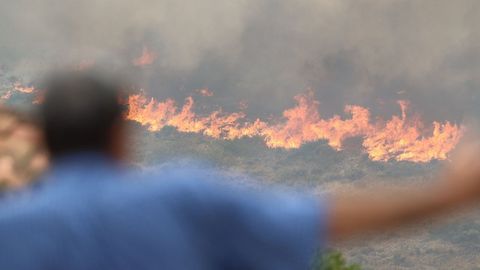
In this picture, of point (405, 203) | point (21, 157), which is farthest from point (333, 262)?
point (21, 157)

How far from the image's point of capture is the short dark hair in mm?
2078

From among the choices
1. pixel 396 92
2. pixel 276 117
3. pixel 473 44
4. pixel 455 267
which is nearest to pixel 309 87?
pixel 276 117

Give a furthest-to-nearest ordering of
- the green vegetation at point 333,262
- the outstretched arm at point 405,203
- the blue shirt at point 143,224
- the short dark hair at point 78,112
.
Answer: the green vegetation at point 333,262 → the outstretched arm at point 405,203 → the short dark hair at point 78,112 → the blue shirt at point 143,224

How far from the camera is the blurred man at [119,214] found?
6.20 ft

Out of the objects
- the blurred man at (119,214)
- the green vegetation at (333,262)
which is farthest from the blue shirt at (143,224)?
the green vegetation at (333,262)

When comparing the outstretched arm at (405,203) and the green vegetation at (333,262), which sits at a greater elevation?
the green vegetation at (333,262)

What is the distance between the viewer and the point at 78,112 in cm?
208

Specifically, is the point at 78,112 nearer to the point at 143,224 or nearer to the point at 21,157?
the point at 21,157

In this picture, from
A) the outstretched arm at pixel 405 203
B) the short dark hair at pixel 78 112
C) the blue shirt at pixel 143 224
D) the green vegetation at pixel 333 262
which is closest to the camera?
the blue shirt at pixel 143 224

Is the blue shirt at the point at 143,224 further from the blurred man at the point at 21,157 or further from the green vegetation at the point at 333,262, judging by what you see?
the green vegetation at the point at 333,262

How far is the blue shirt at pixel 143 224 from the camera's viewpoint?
6.17 feet

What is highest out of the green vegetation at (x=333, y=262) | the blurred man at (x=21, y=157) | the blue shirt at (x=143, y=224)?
the green vegetation at (x=333, y=262)

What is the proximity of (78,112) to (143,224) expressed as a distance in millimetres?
365

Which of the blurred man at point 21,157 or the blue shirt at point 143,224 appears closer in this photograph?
the blue shirt at point 143,224
